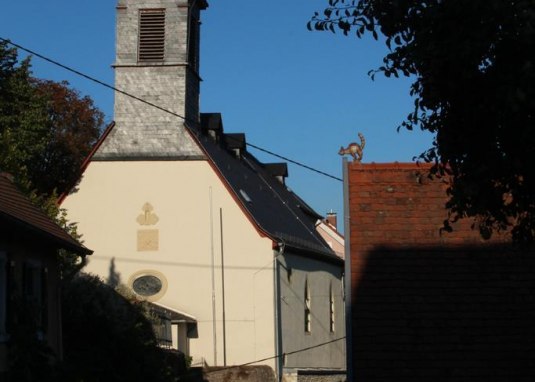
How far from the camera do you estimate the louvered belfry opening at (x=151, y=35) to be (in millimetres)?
36438

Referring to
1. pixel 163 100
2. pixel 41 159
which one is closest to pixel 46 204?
pixel 163 100

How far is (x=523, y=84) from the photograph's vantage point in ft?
24.6

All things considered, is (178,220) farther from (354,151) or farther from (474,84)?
(474,84)

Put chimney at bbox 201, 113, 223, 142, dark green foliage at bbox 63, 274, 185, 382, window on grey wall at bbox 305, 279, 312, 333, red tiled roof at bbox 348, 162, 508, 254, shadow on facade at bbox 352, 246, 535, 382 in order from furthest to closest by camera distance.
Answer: chimney at bbox 201, 113, 223, 142 < window on grey wall at bbox 305, 279, 312, 333 < dark green foliage at bbox 63, 274, 185, 382 < red tiled roof at bbox 348, 162, 508, 254 < shadow on facade at bbox 352, 246, 535, 382

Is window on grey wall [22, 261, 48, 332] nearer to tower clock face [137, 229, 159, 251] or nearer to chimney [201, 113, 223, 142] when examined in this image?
tower clock face [137, 229, 159, 251]

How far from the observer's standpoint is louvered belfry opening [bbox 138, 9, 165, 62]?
36.4 metres

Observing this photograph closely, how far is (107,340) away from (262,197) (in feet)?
59.4

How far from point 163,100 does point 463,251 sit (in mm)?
23455

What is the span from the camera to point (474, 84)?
812 centimetres

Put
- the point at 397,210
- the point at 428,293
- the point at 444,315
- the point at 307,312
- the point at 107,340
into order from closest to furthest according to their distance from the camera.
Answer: the point at 444,315 < the point at 428,293 < the point at 397,210 < the point at 107,340 < the point at 307,312

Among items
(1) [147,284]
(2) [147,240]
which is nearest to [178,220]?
(2) [147,240]

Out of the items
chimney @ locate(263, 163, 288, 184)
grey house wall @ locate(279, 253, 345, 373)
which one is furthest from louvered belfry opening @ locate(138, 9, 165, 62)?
chimney @ locate(263, 163, 288, 184)

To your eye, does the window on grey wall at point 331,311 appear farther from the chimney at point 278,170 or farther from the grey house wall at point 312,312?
the chimney at point 278,170

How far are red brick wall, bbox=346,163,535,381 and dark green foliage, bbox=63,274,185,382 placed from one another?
7.40m
